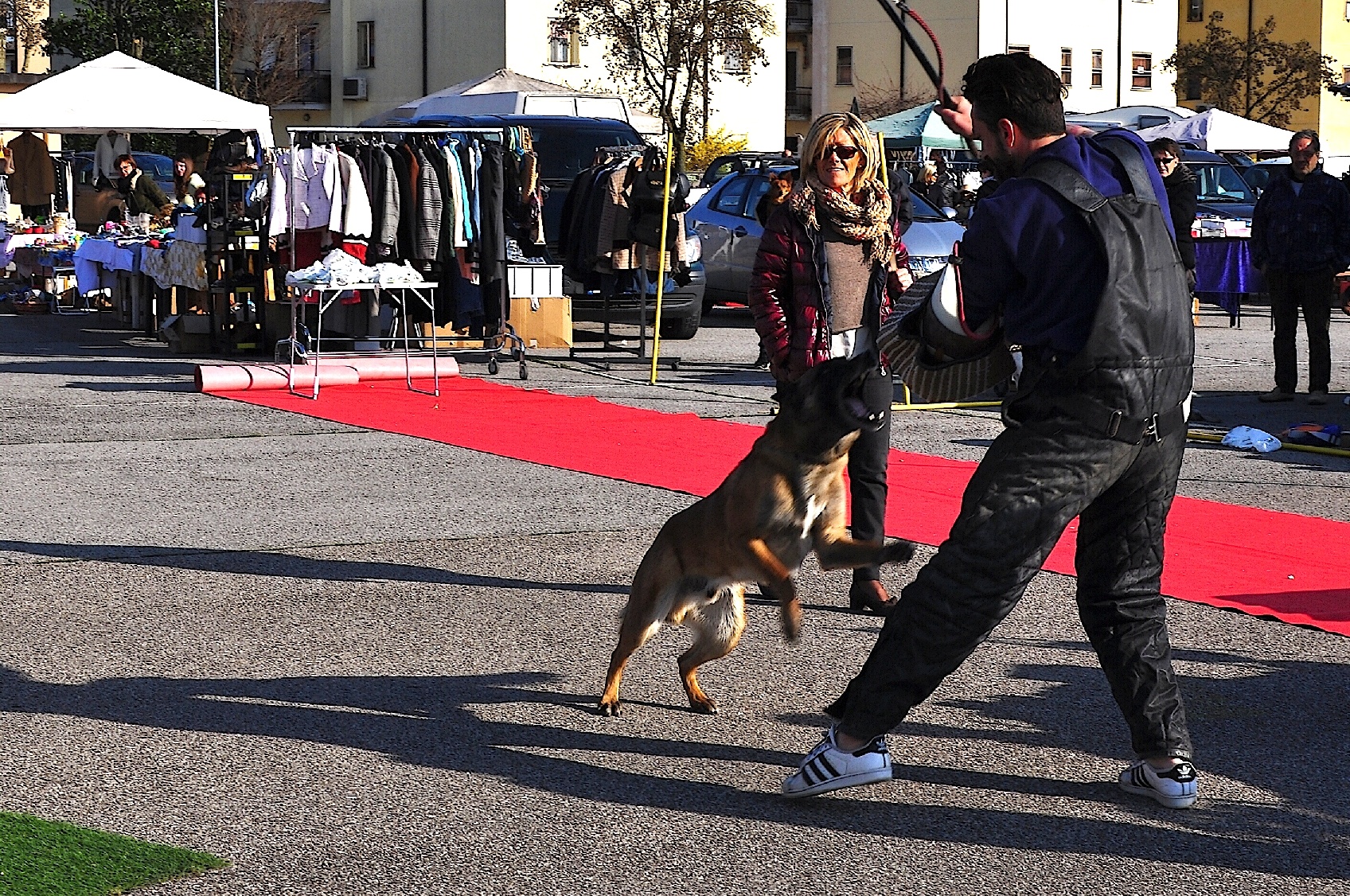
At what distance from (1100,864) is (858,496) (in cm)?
274

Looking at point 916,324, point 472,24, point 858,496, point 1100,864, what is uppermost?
point 472,24

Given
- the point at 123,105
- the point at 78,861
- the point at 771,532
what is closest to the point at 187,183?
the point at 123,105

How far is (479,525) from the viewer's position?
8117 mm

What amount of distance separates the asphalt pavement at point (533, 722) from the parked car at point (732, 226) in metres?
9.91

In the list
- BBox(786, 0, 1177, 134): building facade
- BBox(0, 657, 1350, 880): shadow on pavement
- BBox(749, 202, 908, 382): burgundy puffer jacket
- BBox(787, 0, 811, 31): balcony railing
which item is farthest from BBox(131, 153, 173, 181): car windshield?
BBox(787, 0, 811, 31): balcony railing

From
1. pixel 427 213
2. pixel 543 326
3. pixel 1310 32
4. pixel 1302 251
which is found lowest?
pixel 543 326

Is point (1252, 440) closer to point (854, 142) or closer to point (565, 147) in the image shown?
point (854, 142)

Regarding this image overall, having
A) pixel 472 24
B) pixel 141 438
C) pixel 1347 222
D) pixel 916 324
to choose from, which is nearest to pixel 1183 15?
pixel 472 24

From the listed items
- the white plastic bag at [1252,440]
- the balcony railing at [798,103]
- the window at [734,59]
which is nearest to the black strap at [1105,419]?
the white plastic bag at [1252,440]

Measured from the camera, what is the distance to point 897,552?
15.1 feet

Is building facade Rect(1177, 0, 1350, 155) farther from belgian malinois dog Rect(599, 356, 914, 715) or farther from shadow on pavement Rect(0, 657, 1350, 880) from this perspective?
belgian malinois dog Rect(599, 356, 914, 715)

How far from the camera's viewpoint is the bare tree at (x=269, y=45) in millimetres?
57438

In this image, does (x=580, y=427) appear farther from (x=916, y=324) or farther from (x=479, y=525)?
(x=916, y=324)

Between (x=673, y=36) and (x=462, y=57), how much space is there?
950 centimetres
